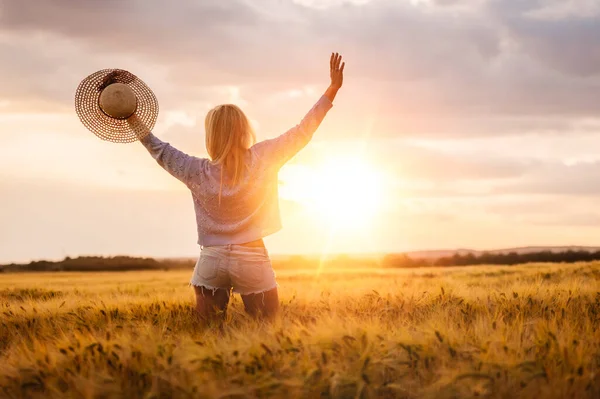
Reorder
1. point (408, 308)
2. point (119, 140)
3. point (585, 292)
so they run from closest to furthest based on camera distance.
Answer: point (119, 140), point (408, 308), point (585, 292)

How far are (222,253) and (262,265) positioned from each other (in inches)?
14.3

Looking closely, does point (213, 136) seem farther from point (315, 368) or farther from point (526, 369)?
point (526, 369)

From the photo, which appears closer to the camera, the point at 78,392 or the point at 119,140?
the point at 78,392

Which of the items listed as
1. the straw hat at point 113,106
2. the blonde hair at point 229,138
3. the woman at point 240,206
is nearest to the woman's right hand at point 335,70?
the woman at point 240,206

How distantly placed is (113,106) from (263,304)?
225 cm

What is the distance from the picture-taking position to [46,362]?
15.0 ft

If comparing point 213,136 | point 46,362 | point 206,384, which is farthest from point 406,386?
point 213,136

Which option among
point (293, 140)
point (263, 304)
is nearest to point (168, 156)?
point (293, 140)

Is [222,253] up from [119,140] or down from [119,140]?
down

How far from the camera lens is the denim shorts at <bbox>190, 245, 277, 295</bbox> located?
20.6ft

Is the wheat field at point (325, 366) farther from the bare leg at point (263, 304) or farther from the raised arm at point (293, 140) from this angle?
the raised arm at point (293, 140)

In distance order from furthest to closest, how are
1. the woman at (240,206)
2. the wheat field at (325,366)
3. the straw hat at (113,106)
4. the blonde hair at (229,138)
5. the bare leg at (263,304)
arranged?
the straw hat at (113,106)
the bare leg at (263,304)
the woman at (240,206)
the blonde hair at (229,138)
the wheat field at (325,366)

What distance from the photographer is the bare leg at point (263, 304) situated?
6.36 meters

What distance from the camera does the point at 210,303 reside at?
643cm
